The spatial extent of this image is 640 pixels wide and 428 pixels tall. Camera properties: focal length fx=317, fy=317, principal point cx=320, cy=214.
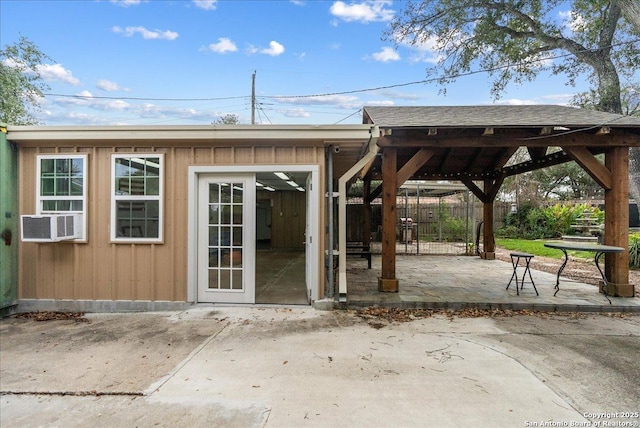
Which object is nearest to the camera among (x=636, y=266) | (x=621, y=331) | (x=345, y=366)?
(x=345, y=366)

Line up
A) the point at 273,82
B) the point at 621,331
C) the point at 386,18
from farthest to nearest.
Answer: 1. the point at 273,82
2. the point at 386,18
3. the point at 621,331

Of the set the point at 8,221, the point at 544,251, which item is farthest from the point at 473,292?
the point at 8,221

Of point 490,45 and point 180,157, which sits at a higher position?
point 490,45

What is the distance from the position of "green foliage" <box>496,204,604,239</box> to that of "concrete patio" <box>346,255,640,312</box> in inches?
298

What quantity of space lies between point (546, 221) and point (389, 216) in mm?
11909

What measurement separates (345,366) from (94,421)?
6.07 ft

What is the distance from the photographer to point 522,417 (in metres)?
2.07

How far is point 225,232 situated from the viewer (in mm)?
4621

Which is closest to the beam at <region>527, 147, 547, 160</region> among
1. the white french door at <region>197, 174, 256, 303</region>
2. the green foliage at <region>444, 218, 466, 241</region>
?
the green foliage at <region>444, 218, 466, 241</region>

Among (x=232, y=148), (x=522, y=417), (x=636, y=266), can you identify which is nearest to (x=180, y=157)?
(x=232, y=148)

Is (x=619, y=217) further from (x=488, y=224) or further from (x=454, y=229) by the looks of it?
(x=454, y=229)

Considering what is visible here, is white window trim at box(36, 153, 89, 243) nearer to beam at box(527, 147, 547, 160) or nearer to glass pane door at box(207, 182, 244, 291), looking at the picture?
glass pane door at box(207, 182, 244, 291)

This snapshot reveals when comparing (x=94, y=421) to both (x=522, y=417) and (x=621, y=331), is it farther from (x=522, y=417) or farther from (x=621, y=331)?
(x=621, y=331)

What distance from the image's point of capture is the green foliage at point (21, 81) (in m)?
10.2
